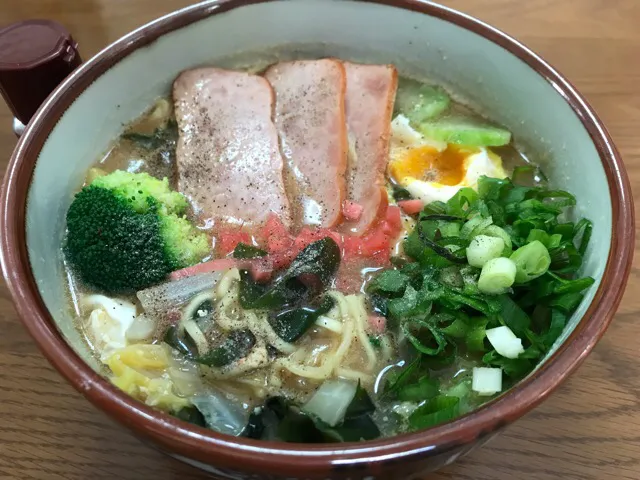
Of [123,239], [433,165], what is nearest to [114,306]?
[123,239]

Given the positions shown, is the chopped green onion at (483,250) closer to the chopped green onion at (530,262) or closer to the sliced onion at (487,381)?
the chopped green onion at (530,262)

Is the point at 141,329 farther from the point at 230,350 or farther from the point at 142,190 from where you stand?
the point at 142,190

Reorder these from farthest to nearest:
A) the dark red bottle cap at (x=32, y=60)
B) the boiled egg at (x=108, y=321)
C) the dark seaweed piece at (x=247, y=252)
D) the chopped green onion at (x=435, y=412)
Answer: the dark red bottle cap at (x=32, y=60), the dark seaweed piece at (x=247, y=252), the boiled egg at (x=108, y=321), the chopped green onion at (x=435, y=412)

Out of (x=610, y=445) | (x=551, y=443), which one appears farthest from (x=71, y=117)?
(x=610, y=445)

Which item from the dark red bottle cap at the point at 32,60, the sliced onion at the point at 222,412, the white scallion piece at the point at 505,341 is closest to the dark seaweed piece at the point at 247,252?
the sliced onion at the point at 222,412

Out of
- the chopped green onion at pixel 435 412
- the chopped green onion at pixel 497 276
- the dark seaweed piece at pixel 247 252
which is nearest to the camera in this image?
the chopped green onion at pixel 435 412

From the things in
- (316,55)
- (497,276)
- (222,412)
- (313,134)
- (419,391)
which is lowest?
(222,412)

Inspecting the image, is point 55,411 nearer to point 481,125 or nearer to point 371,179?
point 371,179
